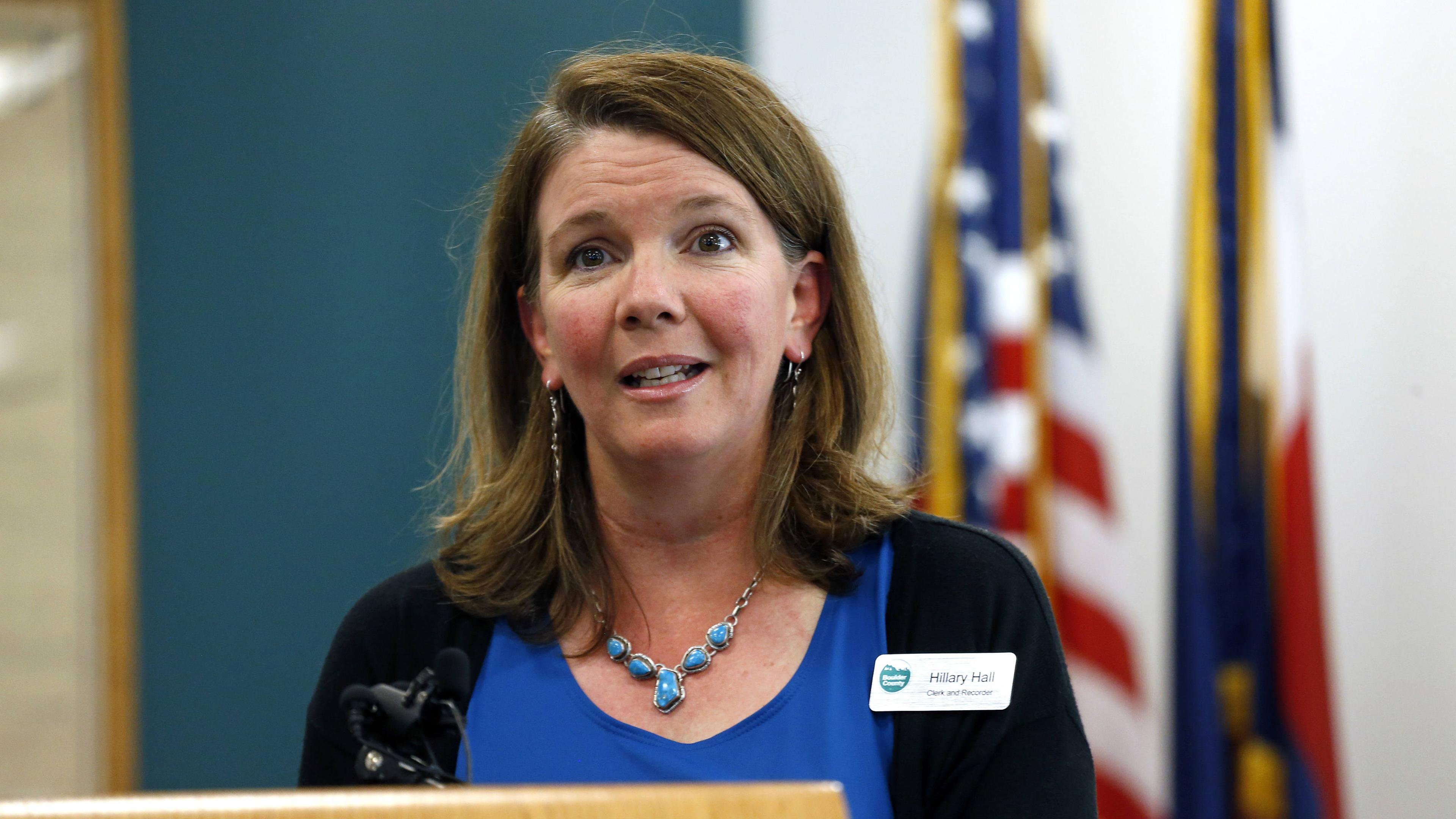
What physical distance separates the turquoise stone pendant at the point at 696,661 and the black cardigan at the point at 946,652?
0.18 m

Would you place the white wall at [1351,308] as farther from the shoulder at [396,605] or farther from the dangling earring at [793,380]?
the shoulder at [396,605]

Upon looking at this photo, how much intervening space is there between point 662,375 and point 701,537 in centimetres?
20

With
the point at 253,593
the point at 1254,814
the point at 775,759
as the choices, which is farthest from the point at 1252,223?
the point at 253,593

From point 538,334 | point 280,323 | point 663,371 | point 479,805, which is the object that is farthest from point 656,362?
point 280,323

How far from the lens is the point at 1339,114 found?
2.22 meters

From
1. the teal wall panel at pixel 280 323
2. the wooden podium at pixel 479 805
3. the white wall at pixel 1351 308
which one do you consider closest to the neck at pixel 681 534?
the wooden podium at pixel 479 805

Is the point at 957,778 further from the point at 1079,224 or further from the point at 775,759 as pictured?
the point at 1079,224

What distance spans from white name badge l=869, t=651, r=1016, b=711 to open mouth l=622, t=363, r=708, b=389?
338 mm

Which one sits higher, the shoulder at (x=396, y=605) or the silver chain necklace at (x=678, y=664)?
the shoulder at (x=396, y=605)

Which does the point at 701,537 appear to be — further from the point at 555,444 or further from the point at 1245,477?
the point at 1245,477

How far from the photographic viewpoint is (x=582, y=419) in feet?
4.69

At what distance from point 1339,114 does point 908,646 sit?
5.27 feet

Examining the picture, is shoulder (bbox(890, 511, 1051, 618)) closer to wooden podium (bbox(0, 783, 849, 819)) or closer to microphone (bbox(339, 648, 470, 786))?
microphone (bbox(339, 648, 470, 786))

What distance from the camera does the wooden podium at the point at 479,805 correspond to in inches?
21.4
